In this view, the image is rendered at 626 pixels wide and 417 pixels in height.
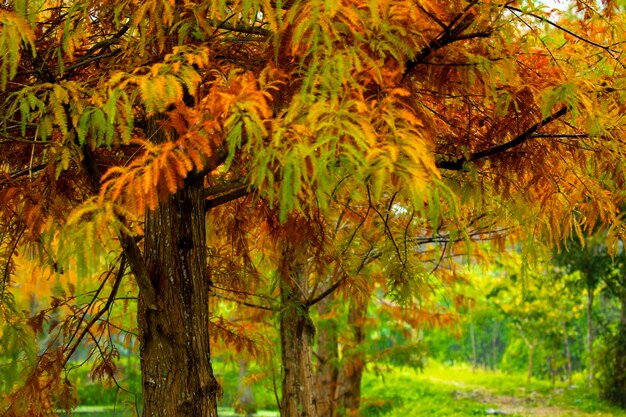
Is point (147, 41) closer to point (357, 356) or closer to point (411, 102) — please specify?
point (411, 102)

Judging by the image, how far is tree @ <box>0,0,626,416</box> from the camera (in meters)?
2.66

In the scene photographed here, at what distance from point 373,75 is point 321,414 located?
7.03 metres

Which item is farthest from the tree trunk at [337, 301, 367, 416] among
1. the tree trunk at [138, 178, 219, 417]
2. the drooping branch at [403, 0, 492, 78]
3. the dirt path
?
the drooping branch at [403, 0, 492, 78]

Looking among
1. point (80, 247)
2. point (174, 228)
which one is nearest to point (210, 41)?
point (174, 228)

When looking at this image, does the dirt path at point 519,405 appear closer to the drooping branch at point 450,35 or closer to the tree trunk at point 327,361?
the tree trunk at point 327,361

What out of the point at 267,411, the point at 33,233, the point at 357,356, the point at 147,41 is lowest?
the point at 267,411

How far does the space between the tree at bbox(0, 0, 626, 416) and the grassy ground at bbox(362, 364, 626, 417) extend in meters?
6.61

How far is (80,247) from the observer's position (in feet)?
8.43

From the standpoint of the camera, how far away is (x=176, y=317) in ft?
12.4

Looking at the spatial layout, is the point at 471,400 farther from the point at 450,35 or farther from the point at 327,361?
the point at 450,35

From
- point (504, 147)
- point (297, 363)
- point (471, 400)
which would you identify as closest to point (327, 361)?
point (297, 363)

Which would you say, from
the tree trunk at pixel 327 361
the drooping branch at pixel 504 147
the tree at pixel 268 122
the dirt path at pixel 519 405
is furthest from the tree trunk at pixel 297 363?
the dirt path at pixel 519 405

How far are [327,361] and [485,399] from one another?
11.8 meters

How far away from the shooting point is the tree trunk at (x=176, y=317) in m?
3.75
